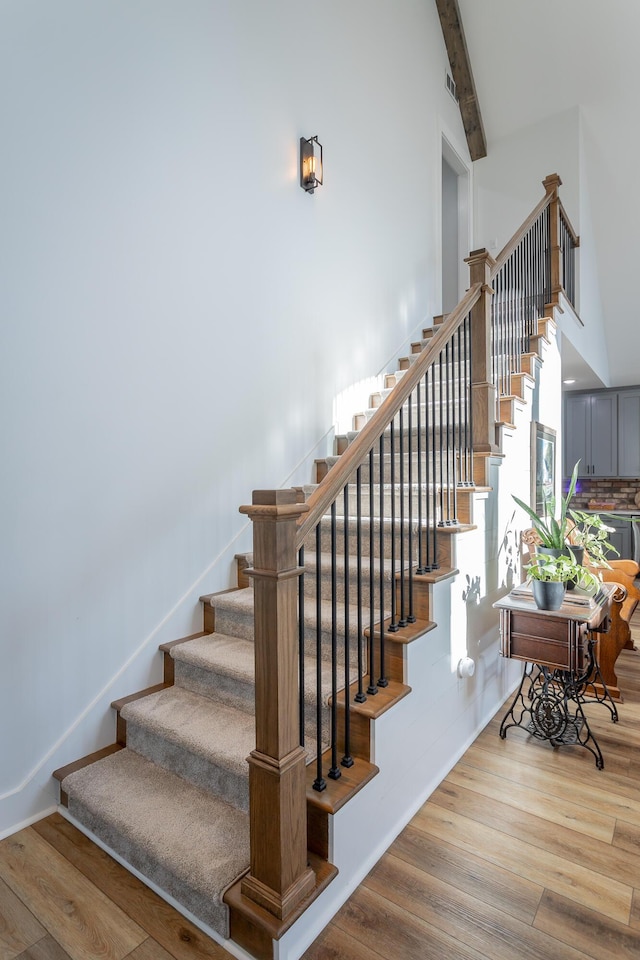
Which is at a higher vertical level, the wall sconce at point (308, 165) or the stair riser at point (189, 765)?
the wall sconce at point (308, 165)

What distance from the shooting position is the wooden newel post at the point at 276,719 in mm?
1386

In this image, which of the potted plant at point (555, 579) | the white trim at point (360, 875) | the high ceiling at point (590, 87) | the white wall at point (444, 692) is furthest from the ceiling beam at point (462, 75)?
the white trim at point (360, 875)

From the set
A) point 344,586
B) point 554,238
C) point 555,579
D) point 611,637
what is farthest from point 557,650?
point 554,238

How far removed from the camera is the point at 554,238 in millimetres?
4395

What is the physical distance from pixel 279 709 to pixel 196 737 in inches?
29.4

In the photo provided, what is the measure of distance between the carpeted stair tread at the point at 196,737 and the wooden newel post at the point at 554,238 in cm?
394

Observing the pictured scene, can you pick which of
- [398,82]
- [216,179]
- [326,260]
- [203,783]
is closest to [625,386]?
[398,82]

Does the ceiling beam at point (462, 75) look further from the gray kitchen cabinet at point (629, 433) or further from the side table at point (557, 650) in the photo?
the side table at point (557, 650)

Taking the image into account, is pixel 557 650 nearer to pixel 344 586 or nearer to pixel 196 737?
pixel 344 586

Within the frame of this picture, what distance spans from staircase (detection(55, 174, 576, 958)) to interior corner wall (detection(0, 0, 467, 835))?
0.28m

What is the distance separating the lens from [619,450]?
→ 22.6ft

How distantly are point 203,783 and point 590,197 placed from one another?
6.21 metres

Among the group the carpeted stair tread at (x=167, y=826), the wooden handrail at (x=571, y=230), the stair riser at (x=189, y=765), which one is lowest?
the carpeted stair tread at (x=167, y=826)

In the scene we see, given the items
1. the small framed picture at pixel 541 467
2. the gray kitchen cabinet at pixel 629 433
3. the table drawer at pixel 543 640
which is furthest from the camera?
the gray kitchen cabinet at pixel 629 433
